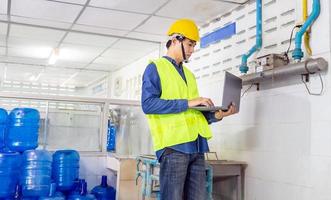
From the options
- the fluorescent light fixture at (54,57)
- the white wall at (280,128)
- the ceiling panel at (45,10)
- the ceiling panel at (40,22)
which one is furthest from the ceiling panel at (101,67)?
the white wall at (280,128)

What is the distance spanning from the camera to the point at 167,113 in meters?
1.87

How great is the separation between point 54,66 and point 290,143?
5764 millimetres

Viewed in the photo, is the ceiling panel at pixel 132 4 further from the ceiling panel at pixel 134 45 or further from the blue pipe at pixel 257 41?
the ceiling panel at pixel 134 45

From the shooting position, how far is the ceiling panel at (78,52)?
5574 millimetres

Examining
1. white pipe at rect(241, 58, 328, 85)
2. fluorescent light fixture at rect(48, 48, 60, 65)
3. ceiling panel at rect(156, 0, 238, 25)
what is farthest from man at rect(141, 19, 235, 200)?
fluorescent light fixture at rect(48, 48, 60, 65)

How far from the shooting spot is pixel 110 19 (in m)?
4.09

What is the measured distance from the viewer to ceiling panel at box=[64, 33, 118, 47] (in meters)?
4.89

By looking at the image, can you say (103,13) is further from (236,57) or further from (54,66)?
(54,66)

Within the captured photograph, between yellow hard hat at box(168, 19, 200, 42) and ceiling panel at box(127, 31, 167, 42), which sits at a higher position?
ceiling panel at box(127, 31, 167, 42)

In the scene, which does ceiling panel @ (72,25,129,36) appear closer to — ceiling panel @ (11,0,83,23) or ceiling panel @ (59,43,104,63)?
ceiling panel @ (11,0,83,23)

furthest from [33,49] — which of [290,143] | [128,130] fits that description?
[290,143]

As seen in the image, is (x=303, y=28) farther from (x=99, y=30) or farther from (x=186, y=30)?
(x=99, y=30)

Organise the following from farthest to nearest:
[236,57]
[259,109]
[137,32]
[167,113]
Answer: [137,32] → [236,57] → [259,109] → [167,113]

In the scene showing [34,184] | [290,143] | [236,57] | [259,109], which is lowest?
[34,184]
